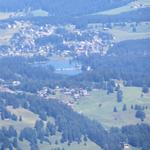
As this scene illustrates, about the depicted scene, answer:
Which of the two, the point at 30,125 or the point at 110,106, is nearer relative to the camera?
the point at 30,125

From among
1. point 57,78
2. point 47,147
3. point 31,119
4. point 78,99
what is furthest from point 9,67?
point 47,147

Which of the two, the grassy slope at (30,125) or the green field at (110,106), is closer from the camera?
the grassy slope at (30,125)

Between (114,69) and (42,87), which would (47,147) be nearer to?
(42,87)

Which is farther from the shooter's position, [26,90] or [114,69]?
[114,69]

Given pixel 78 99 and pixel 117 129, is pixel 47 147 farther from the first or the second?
pixel 78 99

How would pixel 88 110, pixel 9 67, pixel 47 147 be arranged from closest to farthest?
1. pixel 47 147
2. pixel 88 110
3. pixel 9 67

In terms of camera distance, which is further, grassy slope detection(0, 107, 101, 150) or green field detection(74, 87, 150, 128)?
green field detection(74, 87, 150, 128)

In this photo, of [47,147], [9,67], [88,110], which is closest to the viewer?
[47,147]
